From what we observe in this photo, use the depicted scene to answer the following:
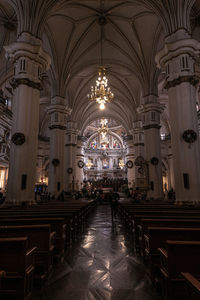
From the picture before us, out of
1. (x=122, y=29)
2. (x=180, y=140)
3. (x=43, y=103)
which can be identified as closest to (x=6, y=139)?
(x=43, y=103)

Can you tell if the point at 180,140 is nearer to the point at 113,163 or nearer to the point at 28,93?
the point at 28,93

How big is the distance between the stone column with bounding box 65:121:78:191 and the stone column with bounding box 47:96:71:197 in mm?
3974

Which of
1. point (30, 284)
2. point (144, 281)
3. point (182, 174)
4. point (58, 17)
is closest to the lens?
point (30, 284)

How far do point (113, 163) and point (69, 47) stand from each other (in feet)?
90.6

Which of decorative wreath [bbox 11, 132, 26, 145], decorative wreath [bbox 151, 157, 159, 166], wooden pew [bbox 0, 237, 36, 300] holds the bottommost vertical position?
wooden pew [bbox 0, 237, 36, 300]

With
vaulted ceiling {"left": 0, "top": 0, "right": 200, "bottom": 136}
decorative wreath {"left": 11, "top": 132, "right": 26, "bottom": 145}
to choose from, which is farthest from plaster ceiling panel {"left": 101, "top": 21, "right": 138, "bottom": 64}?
decorative wreath {"left": 11, "top": 132, "right": 26, "bottom": 145}

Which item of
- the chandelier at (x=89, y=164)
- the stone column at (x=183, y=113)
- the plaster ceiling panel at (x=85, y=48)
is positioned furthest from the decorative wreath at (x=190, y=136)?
the chandelier at (x=89, y=164)

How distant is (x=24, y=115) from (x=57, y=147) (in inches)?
245

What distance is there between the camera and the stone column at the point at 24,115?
8.74 meters

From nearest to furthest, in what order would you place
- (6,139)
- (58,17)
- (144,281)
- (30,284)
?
(30,284) → (144,281) → (58,17) → (6,139)

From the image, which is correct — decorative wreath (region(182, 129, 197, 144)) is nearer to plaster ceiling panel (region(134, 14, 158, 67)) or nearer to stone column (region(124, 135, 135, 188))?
plaster ceiling panel (region(134, 14, 158, 67))

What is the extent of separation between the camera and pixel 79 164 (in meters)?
26.7

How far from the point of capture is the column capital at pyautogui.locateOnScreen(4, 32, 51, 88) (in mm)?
9281

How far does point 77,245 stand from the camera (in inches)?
203
